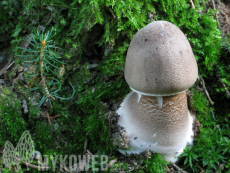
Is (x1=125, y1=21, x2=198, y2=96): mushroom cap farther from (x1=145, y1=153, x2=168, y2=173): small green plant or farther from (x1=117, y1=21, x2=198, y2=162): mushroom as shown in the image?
(x1=145, y1=153, x2=168, y2=173): small green plant

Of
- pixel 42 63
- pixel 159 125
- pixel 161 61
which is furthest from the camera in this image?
pixel 159 125

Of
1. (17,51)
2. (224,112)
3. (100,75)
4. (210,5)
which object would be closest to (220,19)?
(210,5)

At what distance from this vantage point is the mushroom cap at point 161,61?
1620mm

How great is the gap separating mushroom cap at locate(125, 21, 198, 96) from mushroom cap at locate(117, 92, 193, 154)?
283 mm

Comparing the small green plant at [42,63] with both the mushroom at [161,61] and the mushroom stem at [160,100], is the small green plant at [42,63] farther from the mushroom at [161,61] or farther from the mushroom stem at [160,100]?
the mushroom stem at [160,100]

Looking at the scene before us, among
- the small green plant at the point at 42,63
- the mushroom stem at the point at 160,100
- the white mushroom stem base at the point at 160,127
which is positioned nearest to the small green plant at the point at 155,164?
the white mushroom stem base at the point at 160,127

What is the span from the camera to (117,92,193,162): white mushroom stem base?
1.97 metres

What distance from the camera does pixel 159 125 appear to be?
2.00m

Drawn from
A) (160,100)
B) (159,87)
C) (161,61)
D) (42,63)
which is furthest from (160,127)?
(42,63)

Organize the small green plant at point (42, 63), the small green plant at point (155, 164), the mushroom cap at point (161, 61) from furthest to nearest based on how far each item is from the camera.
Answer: the small green plant at point (155, 164) < the small green plant at point (42, 63) < the mushroom cap at point (161, 61)

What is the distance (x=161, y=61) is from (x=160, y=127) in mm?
804

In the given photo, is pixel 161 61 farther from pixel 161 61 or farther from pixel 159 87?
pixel 159 87

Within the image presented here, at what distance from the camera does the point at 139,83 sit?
1702 mm

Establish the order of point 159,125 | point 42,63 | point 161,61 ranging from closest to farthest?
1. point 161,61
2. point 42,63
3. point 159,125
